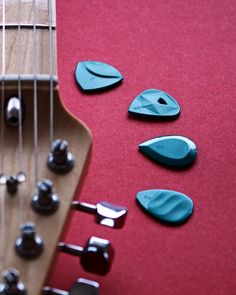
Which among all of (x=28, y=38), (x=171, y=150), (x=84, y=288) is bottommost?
(x=84, y=288)

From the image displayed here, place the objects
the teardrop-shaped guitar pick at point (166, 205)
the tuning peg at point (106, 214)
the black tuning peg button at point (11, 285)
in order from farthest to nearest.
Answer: the teardrop-shaped guitar pick at point (166, 205)
the tuning peg at point (106, 214)
the black tuning peg button at point (11, 285)

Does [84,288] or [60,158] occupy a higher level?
[60,158]

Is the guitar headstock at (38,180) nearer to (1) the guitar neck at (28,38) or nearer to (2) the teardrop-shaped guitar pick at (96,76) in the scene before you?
(1) the guitar neck at (28,38)

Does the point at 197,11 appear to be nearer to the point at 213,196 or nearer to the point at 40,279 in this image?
the point at 213,196

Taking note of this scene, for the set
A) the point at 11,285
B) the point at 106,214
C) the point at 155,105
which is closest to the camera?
the point at 11,285

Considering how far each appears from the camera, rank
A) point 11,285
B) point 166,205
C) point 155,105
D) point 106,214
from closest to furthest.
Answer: point 11,285
point 106,214
point 166,205
point 155,105

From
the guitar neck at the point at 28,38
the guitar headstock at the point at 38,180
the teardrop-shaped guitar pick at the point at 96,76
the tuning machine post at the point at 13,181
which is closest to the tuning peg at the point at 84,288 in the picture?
the guitar headstock at the point at 38,180

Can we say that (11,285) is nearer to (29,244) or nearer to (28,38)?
(29,244)

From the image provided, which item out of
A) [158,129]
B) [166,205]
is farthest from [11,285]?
[158,129]
